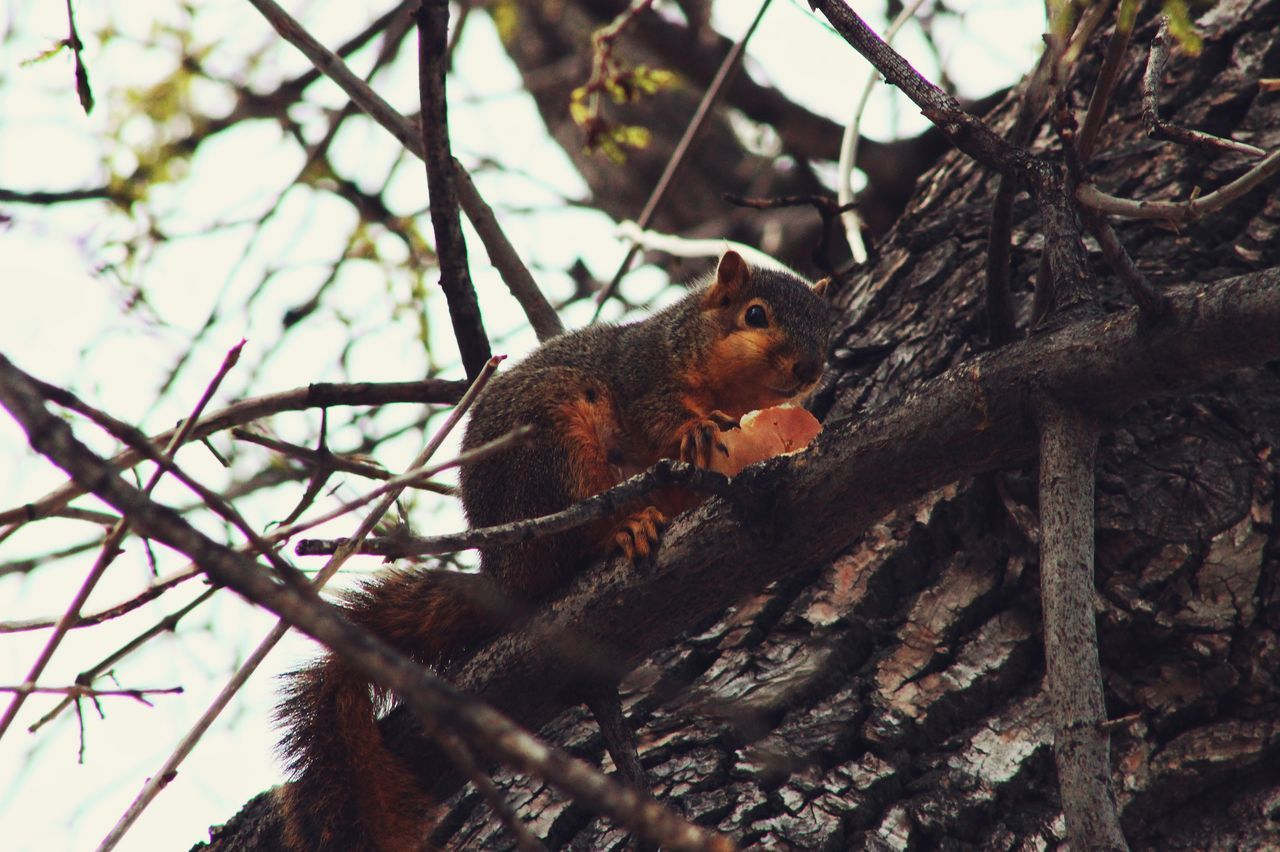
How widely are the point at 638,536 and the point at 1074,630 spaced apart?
81 centimetres

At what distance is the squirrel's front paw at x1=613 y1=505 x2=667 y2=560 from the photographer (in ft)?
6.99

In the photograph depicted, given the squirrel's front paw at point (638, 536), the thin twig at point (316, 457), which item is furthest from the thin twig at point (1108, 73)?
the thin twig at point (316, 457)

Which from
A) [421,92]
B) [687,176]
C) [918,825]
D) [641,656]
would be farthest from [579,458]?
[687,176]


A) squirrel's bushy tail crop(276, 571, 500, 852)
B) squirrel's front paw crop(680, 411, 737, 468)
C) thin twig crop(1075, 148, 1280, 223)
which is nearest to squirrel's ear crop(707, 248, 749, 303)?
squirrel's front paw crop(680, 411, 737, 468)

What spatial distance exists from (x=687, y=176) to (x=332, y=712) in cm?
378

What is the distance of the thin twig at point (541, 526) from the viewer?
146 centimetres

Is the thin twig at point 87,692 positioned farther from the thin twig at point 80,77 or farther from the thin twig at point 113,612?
the thin twig at point 80,77

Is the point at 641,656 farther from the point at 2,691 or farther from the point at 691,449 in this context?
the point at 2,691

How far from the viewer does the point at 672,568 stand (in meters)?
2.04

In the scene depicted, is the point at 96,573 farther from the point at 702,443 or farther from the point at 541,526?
A: the point at 702,443

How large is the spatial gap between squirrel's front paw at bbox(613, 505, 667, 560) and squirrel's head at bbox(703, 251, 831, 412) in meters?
1.07

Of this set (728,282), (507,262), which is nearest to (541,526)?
(507,262)

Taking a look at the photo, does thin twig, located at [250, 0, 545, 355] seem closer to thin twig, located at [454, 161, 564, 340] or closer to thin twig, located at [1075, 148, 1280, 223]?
thin twig, located at [454, 161, 564, 340]

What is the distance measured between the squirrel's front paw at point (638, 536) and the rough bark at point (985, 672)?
0.11 meters
